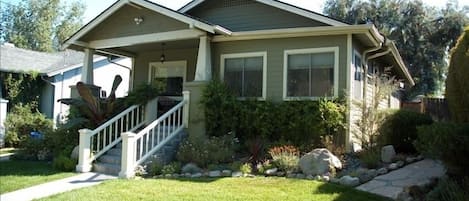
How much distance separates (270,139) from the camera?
10.1 metres

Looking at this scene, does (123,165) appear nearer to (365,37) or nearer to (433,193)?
(433,193)

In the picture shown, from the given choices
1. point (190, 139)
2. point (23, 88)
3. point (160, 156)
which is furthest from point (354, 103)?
point (23, 88)

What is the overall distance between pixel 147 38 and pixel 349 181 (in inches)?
276

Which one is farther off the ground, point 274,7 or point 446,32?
point 446,32

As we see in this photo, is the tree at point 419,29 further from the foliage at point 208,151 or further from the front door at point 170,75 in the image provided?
the foliage at point 208,151

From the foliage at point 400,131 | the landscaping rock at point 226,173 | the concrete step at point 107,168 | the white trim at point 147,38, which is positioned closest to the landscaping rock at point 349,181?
the landscaping rock at point 226,173

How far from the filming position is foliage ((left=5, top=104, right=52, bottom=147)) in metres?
14.8

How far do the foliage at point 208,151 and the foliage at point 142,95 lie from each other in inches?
72.9

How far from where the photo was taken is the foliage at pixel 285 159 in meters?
8.02

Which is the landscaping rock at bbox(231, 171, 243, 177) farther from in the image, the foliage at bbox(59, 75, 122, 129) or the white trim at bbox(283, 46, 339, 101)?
the foliage at bbox(59, 75, 122, 129)

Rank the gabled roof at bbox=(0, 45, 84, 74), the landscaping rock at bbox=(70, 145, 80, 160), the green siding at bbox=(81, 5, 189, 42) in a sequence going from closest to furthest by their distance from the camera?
the landscaping rock at bbox=(70, 145, 80, 160), the green siding at bbox=(81, 5, 189, 42), the gabled roof at bbox=(0, 45, 84, 74)

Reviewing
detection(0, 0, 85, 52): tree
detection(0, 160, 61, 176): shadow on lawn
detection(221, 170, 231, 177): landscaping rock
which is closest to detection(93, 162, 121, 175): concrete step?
detection(0, 160, 61, 176): shadow on lawn

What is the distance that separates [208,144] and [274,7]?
196 inches

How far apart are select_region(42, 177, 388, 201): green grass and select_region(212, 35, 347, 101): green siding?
3469 millimetres
